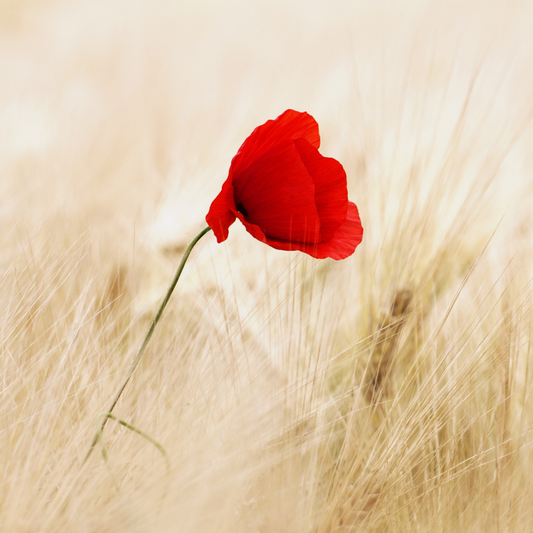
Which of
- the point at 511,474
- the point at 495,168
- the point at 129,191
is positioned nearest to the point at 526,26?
the point at 495,168

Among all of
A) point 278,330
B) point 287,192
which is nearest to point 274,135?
point 287,192

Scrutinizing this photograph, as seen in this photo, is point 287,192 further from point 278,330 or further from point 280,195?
point 278,330

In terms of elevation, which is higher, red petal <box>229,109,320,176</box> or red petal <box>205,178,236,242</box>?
red petal <box>229,109,320,176</box>

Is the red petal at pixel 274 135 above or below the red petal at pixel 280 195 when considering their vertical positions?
above

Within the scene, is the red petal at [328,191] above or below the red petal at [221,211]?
above
